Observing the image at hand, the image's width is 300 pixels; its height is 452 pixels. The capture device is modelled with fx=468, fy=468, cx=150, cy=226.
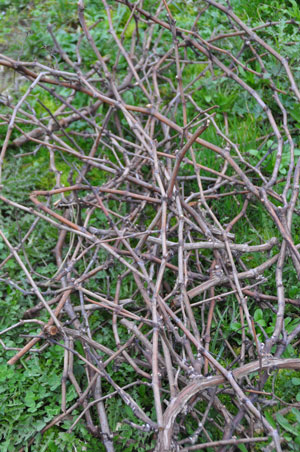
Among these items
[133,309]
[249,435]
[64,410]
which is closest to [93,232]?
[133,309]

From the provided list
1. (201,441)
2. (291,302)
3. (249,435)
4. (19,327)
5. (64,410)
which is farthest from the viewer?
(19,327)

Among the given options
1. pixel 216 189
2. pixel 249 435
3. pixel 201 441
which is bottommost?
pixel 201 441

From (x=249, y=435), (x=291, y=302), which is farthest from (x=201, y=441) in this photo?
(x=291, y=302)

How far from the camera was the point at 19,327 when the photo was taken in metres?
2.43

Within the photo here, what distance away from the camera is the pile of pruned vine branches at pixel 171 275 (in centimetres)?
182

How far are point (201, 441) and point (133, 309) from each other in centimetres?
76

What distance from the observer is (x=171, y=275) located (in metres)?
2.55

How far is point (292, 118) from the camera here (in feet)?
10.0

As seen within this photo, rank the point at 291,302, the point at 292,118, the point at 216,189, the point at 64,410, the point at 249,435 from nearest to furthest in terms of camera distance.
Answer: the point at 249,435 < the point at 64,410 < the point at 291,302 < the point at 216,189 < the point at 292,118

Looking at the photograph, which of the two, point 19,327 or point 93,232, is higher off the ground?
point 93,232

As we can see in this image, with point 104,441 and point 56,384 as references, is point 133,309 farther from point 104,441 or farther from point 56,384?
point 104,441

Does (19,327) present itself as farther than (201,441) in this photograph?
Yes

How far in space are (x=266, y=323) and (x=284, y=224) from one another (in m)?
0.50

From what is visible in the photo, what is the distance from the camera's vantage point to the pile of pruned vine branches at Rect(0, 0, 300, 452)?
1820 mm
